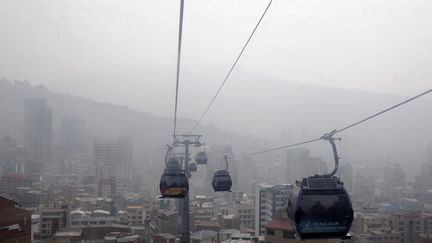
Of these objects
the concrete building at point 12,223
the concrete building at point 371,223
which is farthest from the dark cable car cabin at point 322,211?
the concrete building at point 371,223

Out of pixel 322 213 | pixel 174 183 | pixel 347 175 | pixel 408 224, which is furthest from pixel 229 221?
pixel 322 213

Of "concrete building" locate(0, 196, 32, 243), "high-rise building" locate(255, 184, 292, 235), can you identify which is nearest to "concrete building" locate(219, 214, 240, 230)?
"high-rise building" locate(255, 184, 292, 235)

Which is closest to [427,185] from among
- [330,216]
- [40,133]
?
[40,133]

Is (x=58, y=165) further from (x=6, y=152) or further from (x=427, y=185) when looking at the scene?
(x=427, y=185)

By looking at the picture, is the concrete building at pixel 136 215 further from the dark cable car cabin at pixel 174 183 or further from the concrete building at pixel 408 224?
the dark cable car cabin at pixel 174 183

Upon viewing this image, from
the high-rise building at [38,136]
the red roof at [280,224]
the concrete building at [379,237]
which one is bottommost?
the concrete building at [379,237]

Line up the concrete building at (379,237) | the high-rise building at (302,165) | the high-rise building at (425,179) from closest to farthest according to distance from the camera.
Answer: the concrete building at (379,237)
the high-rise building at (302,165)
the high-rise building at (425,179)
